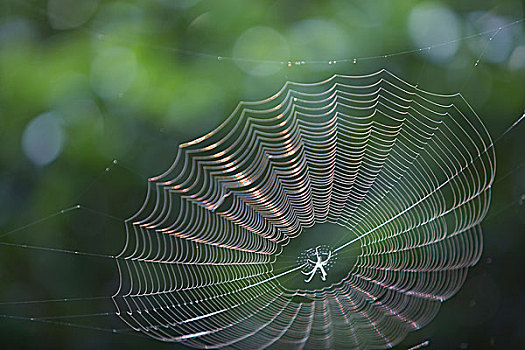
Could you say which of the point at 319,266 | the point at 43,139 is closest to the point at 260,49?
the point at 43,139

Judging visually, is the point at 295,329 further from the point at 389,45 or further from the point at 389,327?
the point at 389,45

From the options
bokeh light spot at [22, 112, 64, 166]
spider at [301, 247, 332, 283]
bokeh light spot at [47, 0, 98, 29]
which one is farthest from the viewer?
spider at [301, 247, 332, 283]

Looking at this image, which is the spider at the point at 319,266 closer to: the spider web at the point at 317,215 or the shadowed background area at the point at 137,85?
the spider web at the point at 317,215

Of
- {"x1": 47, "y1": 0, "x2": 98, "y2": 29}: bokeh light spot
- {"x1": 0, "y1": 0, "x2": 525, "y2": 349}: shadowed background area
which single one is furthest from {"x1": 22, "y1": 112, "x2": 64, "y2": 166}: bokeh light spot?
{"x1": 47, "y1": 0, "x2": 98, "y2": 29}: bokeh light spot

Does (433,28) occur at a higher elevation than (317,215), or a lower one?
higher

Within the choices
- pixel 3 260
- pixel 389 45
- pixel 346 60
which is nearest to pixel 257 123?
pixel 346 60

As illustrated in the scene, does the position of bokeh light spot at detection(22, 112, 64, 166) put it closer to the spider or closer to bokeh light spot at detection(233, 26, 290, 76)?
bokeh light spot at detection(233, 26, 290, 76)

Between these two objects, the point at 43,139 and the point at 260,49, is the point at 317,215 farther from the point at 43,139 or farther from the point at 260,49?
the point at 43,139
